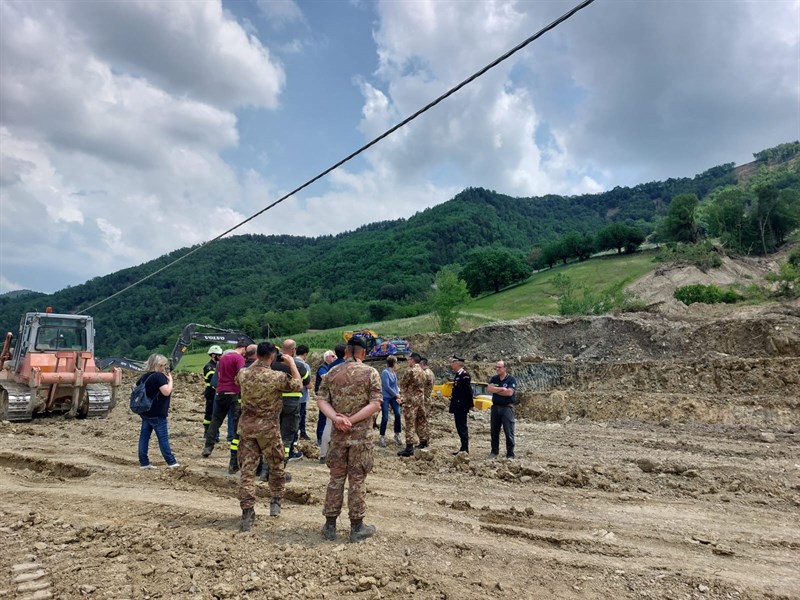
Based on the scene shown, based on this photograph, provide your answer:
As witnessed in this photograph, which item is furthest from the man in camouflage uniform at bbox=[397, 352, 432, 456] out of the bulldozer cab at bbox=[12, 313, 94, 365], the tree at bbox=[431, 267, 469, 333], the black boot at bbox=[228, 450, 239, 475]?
the tree at bbox=[431, 267, 469, 333]

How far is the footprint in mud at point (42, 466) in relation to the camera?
7.78 metres

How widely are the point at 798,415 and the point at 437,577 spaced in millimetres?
14435

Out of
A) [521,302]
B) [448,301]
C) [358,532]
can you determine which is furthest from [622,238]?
[358,532]

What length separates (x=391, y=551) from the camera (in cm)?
451

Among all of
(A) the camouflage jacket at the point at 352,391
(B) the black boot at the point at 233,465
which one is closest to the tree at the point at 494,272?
(B) the black boot at the point at 233,465

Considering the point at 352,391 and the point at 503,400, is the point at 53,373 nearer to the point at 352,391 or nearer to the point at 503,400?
the point at 503,400

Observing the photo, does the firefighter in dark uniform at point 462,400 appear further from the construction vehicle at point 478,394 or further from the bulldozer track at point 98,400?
the bulldozer track at point 98,400

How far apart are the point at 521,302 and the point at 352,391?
6225cm

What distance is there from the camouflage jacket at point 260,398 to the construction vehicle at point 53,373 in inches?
418

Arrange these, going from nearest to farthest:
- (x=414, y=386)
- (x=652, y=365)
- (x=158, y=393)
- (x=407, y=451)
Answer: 1. (x=158, y=393)
2. (x=407, y=451)
3. (x=414, y=386)
4. (x=652, y=365)

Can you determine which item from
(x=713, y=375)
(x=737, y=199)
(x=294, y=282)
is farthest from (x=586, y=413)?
(x=294, y=282)

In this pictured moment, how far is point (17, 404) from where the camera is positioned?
12.8m

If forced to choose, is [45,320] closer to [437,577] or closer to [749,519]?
[437,577]

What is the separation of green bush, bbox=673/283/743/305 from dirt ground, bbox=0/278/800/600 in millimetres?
25840
